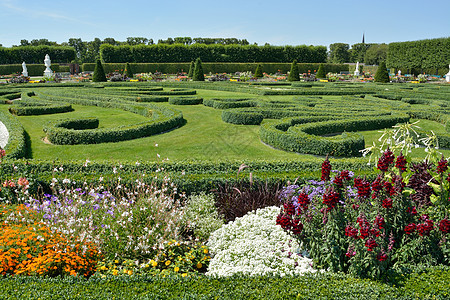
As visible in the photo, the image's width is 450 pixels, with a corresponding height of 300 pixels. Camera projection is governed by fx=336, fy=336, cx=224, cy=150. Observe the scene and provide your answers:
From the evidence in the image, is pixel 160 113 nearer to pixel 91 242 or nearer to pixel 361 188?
pixel 91 242

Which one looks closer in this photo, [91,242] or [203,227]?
[91,242]

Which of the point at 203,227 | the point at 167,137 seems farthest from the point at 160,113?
the point at 203,227

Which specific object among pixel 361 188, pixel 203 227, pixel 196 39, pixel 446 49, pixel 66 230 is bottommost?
pixel 203 227

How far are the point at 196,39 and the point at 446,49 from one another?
5528 cm

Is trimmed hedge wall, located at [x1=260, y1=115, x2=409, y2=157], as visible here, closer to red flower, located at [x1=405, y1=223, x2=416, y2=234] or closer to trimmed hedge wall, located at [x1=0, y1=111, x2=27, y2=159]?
red flower, located at [x1=405, y1=223, x2=416, y2=234]

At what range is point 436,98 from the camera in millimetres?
21750

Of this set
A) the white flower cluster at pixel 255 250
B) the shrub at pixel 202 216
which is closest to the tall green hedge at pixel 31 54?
the shrub at pixel 202 216

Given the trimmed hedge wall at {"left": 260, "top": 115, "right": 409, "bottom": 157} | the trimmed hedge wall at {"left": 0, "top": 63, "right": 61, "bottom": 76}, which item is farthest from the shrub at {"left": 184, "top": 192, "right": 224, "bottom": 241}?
the trimmed hedge wall at {"left": 0, "top": 63, "right": 61, "bottom": 76}

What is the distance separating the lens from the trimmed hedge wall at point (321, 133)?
10.1m

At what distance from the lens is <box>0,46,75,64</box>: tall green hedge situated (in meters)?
63.4

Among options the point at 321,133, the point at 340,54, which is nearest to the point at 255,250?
the point at 321,133

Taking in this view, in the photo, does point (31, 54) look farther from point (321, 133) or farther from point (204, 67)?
point (321, 133)

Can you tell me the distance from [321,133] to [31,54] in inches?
2744

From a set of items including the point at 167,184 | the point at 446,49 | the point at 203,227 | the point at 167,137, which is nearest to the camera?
the point at 203,227
